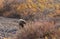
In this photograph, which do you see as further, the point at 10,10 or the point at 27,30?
the point at 10,10

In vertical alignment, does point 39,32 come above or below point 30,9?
above

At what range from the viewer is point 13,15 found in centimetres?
1523

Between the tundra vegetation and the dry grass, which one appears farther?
the tundra vegetation

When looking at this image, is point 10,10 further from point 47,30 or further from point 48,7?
point 47,30

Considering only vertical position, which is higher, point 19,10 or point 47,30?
point 47,30

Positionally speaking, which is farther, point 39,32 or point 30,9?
point 30,9

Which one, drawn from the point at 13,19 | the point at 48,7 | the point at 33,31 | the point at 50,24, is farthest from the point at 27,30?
the point at 48,7

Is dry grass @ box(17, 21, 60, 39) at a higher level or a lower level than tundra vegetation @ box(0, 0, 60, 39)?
higher

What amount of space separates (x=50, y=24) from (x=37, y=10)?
569 cm

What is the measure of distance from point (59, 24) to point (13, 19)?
17.3 feet

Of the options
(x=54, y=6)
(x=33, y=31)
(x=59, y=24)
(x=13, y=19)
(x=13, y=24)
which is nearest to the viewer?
(x=33, y=31)

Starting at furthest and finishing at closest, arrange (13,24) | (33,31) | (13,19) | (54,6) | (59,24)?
(54,6) → (13,19) → (13,24) → (59,24) → (33,31)

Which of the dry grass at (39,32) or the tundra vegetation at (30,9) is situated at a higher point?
the dry grass at (39,32)

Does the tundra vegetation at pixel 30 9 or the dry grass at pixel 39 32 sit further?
the tundra vegetation at pixel 30 9
